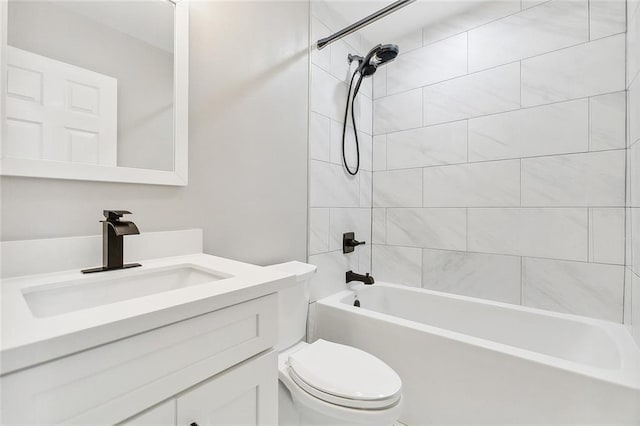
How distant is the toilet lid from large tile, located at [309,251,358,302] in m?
0.52

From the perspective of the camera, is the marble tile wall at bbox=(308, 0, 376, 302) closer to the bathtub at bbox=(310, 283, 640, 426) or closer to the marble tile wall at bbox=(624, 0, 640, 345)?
the bathtub at bbox=(310, 283, 640, 426)

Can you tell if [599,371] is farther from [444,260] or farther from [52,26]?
[52,26]

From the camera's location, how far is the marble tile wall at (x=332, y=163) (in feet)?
5.97

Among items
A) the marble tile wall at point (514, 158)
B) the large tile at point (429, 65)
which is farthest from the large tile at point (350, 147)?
the large tile at point (429, 65)

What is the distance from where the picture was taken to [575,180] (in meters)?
1.59

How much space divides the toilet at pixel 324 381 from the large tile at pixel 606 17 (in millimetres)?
1947

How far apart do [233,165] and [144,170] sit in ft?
1.29

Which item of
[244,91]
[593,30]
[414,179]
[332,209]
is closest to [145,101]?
[244,91]

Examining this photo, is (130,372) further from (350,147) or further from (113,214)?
(350,147)

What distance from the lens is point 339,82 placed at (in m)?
2.02

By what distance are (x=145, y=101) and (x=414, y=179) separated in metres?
1.73

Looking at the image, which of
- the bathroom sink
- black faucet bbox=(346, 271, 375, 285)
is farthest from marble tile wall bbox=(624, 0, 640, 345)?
the bathroom sink

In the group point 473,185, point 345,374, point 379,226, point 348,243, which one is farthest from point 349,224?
point 345,374

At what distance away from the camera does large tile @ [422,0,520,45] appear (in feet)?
5.89
